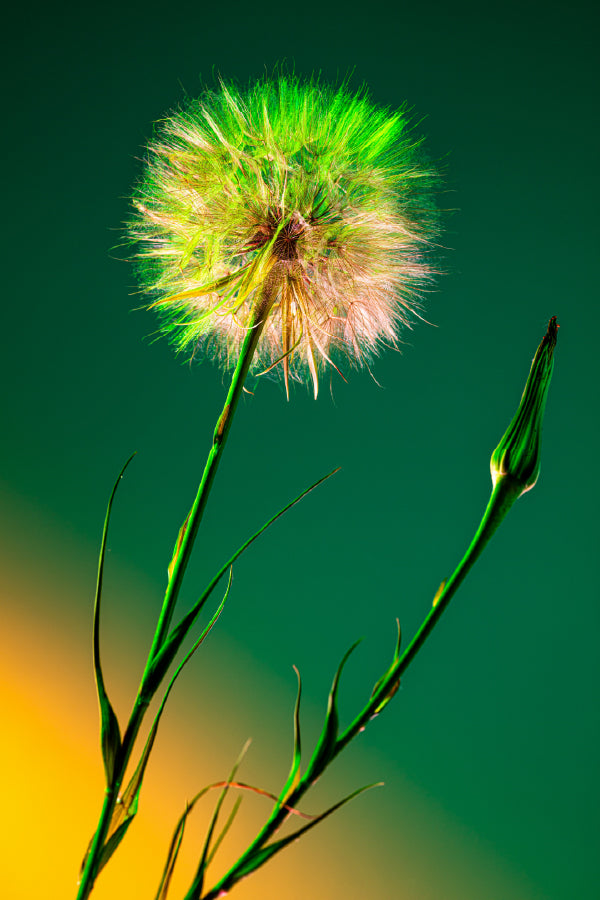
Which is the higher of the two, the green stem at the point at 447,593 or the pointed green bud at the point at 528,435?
the pointed green bud at the point at 528,435

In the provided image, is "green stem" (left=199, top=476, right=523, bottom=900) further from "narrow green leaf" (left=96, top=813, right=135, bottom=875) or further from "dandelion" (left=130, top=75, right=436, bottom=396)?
"dandelion" (left=130, top=75, right=436, bottom=396)

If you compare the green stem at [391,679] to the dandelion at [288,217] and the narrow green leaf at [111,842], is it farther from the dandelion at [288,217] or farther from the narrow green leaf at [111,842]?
the dandelion at [288,217]

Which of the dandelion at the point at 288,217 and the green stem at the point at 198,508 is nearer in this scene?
the green stem at the point at 198,508

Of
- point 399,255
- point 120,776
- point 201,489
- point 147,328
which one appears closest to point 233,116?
point 399,255

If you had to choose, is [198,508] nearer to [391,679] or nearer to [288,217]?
[391,679]

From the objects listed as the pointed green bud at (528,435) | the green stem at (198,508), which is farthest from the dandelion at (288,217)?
the pointed green bud at (528,435)

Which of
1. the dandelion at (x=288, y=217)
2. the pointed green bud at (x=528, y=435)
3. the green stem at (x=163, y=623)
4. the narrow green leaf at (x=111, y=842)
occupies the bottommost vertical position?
the narrow green leaf at (x=111, y=842)

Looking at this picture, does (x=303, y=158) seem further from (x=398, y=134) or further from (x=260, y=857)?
(x=260, y=857)

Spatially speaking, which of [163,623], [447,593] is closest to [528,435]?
[447,593]
